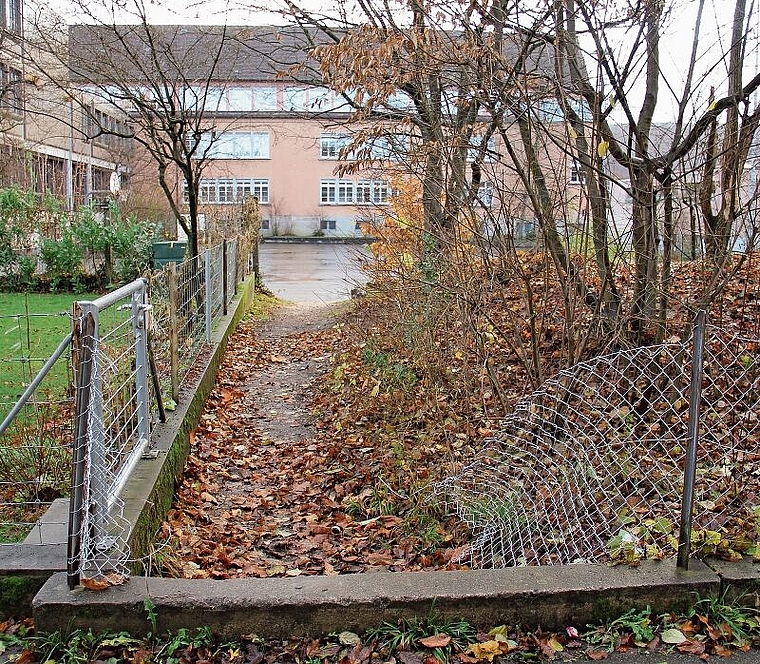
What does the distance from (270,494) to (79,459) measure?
290 cm

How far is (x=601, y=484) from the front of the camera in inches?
169

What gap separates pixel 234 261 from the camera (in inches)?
561

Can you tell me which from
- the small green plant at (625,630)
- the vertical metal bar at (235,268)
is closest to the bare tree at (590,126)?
the small green plant at (625,630)

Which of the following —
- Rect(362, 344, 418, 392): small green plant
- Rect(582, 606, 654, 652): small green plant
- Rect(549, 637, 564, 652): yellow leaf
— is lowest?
Rect(549, 637, 564, 652): yellow leaf

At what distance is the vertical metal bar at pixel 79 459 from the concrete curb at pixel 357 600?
125mm

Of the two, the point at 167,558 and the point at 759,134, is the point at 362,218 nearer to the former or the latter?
→ the point at 759,134

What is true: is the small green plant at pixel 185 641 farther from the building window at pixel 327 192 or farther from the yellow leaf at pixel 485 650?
the building window at pixel 327 192

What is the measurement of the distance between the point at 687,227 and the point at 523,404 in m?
1.84

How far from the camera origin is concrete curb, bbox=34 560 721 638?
3.22 m

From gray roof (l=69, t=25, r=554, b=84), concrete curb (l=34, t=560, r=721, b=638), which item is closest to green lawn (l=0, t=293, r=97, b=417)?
concrete curb (l=34, t=560, r=721, b=638)

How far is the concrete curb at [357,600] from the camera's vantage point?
3225 mm

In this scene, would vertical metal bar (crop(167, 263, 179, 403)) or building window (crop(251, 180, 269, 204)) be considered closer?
vertical metal bar (crop(167, 263, 179, 403))

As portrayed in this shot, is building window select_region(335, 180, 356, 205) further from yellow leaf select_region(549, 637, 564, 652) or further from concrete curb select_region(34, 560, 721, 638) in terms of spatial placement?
yellow leaf select_region(549, 637, 564, 652)

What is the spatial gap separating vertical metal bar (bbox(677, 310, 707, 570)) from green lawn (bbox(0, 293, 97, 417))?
10.3ft
